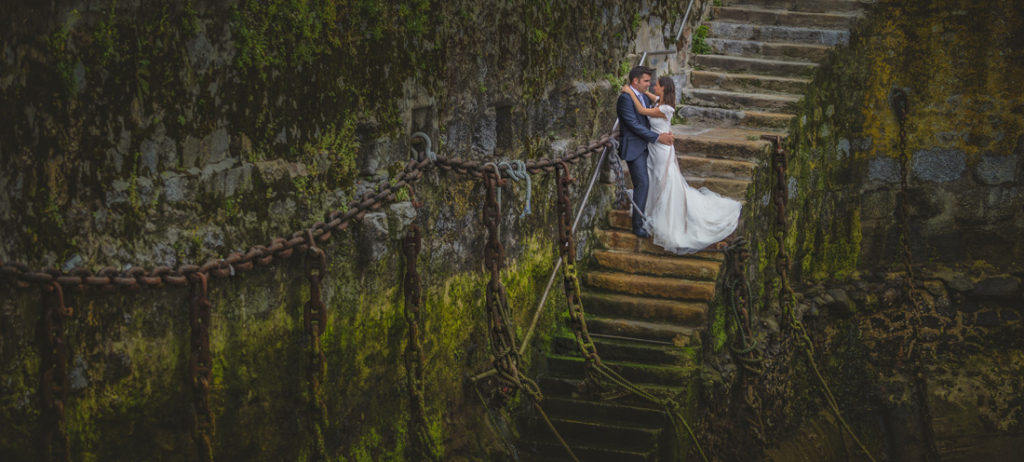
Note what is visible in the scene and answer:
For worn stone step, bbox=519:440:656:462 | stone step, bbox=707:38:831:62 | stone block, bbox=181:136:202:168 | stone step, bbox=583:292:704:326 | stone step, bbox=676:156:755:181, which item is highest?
stone step, bbox=707:38:831:62

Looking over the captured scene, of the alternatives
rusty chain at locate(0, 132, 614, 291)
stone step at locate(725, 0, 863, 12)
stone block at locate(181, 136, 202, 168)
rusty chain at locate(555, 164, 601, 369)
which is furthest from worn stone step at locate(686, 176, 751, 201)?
stone block at locate(181, 136, 202, 168)

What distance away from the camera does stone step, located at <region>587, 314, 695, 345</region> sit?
7.51 metres

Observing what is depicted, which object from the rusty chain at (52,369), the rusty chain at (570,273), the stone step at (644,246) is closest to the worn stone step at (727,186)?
the stone step at (644,246)

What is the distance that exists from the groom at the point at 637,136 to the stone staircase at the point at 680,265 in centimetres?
31

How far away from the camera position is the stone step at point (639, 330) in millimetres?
7508

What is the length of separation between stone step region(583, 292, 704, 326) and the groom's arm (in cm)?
93

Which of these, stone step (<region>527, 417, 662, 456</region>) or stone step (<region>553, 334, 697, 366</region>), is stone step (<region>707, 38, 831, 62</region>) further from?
stone step (<region>527, 417, 662, 456</region>)

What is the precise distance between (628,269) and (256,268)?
137 inches

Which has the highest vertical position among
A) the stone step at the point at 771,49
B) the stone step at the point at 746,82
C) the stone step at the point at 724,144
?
the stone step at the point at 771,49

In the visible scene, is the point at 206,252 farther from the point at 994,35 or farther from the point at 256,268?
the point at 994,35

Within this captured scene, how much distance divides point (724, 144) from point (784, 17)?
7.01 feet

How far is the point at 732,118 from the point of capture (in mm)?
9055

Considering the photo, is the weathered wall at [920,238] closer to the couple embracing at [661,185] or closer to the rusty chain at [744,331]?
the rusty chain at [744,331]

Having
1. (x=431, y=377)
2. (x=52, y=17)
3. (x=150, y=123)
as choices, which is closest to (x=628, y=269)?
(x=431, y=377)
